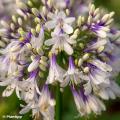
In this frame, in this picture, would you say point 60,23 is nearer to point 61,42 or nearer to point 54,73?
point 61,42

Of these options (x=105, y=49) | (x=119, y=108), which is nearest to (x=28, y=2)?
(x=105, y=49)

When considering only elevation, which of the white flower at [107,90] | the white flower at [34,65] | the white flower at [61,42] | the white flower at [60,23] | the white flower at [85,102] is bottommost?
the white flower at [85,102]

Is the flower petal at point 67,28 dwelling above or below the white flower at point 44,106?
above

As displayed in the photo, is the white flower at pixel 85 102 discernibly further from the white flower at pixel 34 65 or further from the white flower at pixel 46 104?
the white flower at pixel 34 65

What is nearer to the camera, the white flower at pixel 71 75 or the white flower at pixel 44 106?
the white flower at pixel 71 75

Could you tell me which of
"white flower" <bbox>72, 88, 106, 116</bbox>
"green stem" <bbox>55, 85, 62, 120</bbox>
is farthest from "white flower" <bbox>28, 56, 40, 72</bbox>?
"white flower" <bbox>72, 88, 106, 116</bbox>

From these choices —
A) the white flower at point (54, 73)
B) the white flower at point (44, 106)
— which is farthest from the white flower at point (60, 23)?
the white flower at point (44, 106)

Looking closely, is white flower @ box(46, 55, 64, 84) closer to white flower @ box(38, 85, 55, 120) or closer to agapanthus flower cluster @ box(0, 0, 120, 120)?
agapanthus flower cluster @ box(0, 0, 120, 120)
